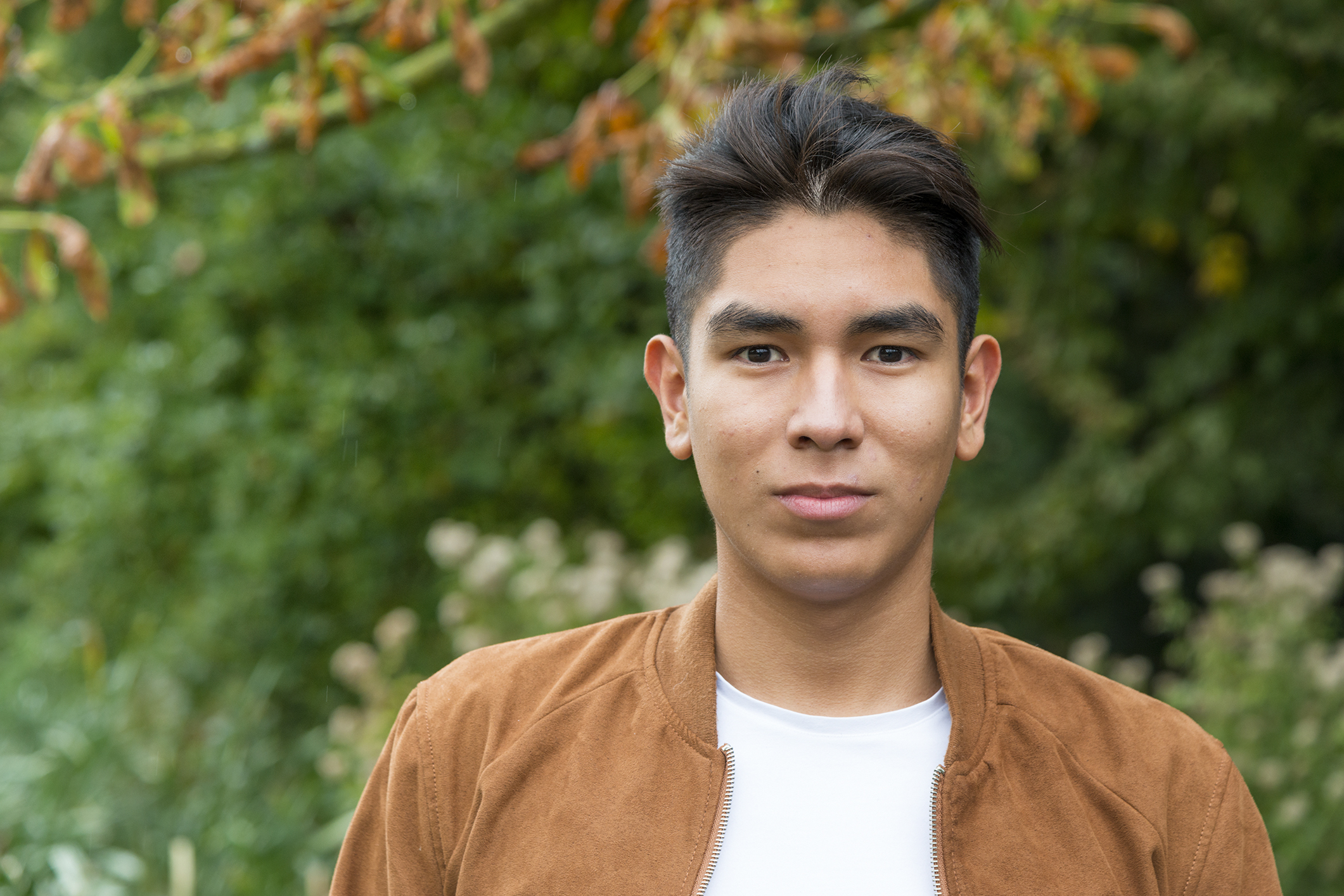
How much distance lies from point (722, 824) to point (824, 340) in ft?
2.01

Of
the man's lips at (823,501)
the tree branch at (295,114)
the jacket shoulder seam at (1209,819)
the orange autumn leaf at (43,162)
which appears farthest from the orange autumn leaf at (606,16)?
the jacket shoulder seam at (1209,819)

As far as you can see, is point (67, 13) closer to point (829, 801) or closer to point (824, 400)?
point (824, 400)

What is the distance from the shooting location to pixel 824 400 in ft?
5.15

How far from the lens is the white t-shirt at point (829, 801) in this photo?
1.59 metres

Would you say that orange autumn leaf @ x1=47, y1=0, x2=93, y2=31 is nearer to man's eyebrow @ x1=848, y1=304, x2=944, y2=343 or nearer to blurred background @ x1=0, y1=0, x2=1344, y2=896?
blurred background @ x1=0, y1=0, x2=1344, y2=896

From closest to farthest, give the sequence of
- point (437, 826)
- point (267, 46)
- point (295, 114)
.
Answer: point (437, 826) → point (267, 46) → point (295, 114)

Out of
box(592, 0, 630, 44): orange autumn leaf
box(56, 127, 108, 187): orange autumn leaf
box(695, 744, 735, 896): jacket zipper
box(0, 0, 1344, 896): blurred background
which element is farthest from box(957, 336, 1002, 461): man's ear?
box(56, 127, 108, 187): orange autumn leaf

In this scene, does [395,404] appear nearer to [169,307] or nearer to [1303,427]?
[169,307]

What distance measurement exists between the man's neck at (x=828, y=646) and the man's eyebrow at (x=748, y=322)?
0.31 metres

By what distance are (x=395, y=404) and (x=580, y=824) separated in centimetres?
491

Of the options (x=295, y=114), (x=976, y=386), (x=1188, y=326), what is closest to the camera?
(x=976, y=386)

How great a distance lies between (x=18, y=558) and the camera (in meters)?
8.32

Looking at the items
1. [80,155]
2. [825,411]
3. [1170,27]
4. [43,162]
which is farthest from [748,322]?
[1170,27]

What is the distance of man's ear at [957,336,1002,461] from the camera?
5.81ft
